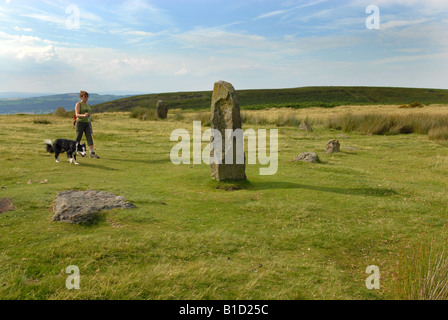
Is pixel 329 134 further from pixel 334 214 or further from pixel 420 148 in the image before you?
pixel 334 214

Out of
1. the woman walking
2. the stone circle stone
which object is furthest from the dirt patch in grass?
the stone circle stone

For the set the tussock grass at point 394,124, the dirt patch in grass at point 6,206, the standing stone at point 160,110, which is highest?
the standing stone at point 160,110

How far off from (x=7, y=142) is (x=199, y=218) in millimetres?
16063

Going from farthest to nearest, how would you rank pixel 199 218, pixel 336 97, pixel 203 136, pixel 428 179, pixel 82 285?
pixel 336 97, pixel 203 136, pixel 428 179, pixel 199 218, pixel 82 285

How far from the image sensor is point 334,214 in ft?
26.1

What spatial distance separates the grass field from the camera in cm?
464

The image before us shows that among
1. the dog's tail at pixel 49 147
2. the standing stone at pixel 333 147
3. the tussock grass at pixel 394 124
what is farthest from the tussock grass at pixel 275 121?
the dog's tail at pixel 49 147

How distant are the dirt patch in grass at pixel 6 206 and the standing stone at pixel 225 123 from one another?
18.5 feet

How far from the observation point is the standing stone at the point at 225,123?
1045 cm

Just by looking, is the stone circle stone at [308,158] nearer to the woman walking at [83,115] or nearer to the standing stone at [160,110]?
the woman walking at [83,115]

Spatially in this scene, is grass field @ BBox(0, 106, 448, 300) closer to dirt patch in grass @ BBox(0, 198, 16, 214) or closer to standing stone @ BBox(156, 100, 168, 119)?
dirt patch in grass @ BBox(0, 198, 16, 214)

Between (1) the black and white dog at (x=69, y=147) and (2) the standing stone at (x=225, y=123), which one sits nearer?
(2) the standing stone at (x=225, y=123)

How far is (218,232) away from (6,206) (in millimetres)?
4802
